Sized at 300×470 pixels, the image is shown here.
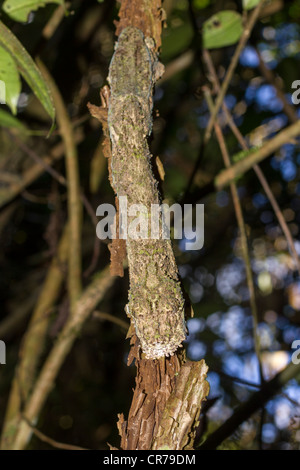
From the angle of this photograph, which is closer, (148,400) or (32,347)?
(148,400)

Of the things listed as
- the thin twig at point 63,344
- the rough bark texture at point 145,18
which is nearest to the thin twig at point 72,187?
the thin twig at point 63,344

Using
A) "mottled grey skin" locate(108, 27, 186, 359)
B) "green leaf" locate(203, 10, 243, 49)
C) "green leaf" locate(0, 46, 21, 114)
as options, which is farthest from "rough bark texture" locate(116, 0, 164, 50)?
"green leaf" locate(203, 10, 243, 49)

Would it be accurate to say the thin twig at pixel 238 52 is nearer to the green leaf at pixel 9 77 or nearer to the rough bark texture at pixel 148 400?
the green leaf at pixel 9 77

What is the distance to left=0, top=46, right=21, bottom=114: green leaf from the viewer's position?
51cm

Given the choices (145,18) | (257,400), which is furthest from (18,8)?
(257,400)

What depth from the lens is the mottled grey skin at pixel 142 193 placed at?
0.34 m

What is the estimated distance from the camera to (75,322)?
0.79 meters

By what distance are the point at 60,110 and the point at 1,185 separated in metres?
0.31

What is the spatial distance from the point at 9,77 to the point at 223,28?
1.06 feet

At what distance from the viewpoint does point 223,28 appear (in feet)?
Result: 2.21

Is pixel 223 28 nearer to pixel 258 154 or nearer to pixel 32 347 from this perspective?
pixel 258 154

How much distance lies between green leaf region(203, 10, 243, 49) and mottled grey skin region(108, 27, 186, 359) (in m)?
0.32

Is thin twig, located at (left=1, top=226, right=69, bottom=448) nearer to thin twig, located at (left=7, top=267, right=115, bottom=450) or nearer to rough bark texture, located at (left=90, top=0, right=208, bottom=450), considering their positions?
thin twig, located at (left=7, top=267, right=115, bottom=450)

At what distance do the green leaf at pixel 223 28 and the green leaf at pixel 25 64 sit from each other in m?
0.29
